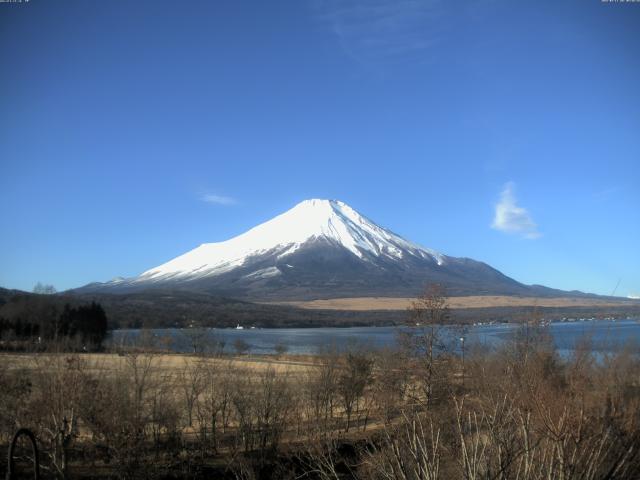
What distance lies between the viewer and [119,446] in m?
14.7

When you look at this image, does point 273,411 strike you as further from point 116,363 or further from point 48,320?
point 48,320

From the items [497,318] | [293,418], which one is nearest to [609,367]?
[293,418]

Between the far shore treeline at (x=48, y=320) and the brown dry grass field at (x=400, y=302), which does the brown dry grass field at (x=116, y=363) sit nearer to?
the far shore treeline at (x=48, y=320)

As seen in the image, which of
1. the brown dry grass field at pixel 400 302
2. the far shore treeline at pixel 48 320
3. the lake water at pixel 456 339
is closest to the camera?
the lake water at pixel 456 339

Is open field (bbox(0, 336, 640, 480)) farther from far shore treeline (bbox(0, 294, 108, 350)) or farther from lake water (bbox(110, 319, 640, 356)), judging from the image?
far shore treeline (bbox(0, 294, 108, 350))

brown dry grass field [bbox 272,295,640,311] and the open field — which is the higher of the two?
brown dry grass field [bbox 272,295,640,311]

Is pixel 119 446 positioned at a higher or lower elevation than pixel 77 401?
lower

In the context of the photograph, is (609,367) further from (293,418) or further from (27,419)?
(27,419)


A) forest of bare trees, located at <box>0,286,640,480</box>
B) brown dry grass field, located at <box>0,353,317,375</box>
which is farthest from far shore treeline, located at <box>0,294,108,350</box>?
forest of bare trees, located at <box>0,286,640,480</box>

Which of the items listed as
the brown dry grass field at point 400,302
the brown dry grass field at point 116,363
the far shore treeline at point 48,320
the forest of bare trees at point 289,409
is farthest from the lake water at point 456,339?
the brown dry grass field at point 400,302

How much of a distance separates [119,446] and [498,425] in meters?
11.8

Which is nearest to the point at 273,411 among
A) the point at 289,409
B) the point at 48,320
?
the point at 289,409

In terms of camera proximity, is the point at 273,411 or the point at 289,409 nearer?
the point at 273,411

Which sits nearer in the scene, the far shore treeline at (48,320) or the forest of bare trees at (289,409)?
the forest of bare trees at (289,409)
